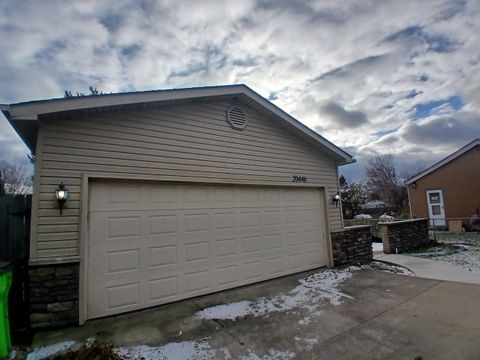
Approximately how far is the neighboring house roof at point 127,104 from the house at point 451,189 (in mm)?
11438

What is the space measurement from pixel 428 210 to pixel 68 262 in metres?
17.8

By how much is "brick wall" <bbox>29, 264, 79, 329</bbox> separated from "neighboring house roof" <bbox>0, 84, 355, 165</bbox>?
84.4 inches

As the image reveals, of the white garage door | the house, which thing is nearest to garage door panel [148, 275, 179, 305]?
the white garage door

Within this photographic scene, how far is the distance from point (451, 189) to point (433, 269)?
10.6 meters

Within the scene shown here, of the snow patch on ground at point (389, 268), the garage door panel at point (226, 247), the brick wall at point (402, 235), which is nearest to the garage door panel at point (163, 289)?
the garage door panel at point (226, 247)

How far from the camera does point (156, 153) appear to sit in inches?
181

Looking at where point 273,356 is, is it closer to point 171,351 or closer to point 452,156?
point 171,351

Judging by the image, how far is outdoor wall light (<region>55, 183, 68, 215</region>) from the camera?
12.0 ft

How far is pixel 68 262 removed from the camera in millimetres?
3707

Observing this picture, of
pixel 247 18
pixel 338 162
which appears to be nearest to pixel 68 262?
pixel 247 18

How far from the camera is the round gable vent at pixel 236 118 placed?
5629 mm

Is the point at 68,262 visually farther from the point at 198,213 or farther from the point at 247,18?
the point at 247,18

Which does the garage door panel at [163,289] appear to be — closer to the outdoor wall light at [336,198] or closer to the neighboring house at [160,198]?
the neighboring house at [160,198]

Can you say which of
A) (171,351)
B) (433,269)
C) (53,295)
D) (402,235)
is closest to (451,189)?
(402,235)
